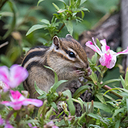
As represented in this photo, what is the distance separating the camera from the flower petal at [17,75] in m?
0.55

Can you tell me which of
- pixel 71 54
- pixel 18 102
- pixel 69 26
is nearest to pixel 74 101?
pixel 71 54

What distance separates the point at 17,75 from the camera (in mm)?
562

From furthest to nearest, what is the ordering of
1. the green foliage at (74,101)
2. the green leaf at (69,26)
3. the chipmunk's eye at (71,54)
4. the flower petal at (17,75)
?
the chipmunk's eye at (71,54) → the green leaf at (69,26) → the green foliage at (74,101) → the flower petal at (17,75)

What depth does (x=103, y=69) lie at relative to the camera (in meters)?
1.24

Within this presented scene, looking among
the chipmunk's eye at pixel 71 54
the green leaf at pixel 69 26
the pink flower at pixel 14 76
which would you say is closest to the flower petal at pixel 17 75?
the pink flower at pixel 14 76

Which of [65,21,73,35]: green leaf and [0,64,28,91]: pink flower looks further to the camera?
[65,21,73,35]: green leaf

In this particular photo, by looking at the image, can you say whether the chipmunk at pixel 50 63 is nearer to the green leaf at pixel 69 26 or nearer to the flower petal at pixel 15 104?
the green leaf at pixel 69 26

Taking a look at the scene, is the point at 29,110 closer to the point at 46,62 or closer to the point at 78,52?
the point at 78,52

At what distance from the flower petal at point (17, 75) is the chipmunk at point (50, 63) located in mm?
957

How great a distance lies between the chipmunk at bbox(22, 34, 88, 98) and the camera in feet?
5.02

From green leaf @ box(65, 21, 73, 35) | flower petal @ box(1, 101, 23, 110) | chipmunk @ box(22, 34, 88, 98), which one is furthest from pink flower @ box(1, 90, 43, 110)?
chipmunk @ box(22, 34, 88, 98)

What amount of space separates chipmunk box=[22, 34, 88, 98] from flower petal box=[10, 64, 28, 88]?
3.14 ft

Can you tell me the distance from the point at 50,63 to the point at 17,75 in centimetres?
108

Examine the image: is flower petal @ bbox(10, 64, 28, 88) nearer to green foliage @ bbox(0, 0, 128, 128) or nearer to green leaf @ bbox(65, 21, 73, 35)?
green foliage @ bbox(0, 0, 128, 128)
